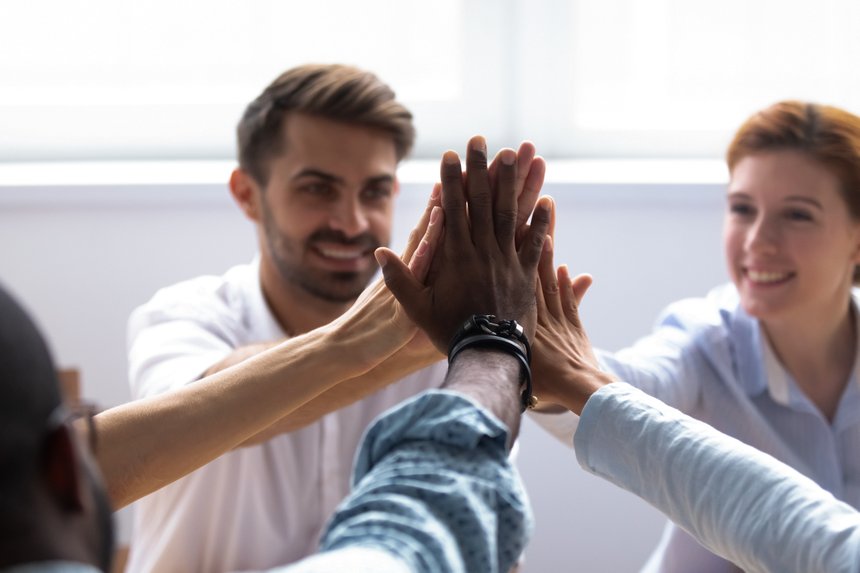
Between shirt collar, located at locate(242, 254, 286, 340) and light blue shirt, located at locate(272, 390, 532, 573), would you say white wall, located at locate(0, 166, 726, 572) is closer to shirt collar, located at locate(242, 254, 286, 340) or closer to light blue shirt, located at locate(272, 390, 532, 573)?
shirt collar, located at locate(242, 254, 286, 340)

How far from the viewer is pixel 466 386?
0.90m

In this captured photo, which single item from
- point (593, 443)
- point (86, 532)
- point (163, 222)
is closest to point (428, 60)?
point (163, 222)

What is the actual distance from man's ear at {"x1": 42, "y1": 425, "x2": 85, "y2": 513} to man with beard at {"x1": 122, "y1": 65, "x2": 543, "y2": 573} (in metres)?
0.99

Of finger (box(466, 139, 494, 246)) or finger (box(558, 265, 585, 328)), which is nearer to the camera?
finger (box(466, 139, 494, 246))

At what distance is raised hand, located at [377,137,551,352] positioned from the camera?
1.15m

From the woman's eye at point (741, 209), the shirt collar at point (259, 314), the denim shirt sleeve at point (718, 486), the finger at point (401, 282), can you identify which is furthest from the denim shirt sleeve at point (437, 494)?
the woman's eye at point (741, 209)

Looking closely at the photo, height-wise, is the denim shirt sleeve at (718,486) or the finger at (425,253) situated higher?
the finger at (425,253)

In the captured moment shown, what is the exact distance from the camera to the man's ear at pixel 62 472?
0.60 metres

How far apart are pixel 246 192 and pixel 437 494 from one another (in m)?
1.41

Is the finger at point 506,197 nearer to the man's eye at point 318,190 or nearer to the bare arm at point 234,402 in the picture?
the bare arm at point 234,402

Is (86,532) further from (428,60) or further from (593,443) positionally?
(428,60)

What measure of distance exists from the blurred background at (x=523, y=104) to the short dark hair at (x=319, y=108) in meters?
0.36

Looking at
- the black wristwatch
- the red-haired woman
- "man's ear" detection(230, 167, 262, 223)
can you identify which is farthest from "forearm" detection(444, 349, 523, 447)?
"man's ear" detection(230, 167, 262, 223)

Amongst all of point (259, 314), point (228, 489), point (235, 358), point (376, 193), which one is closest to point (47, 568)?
point (235, 358)
